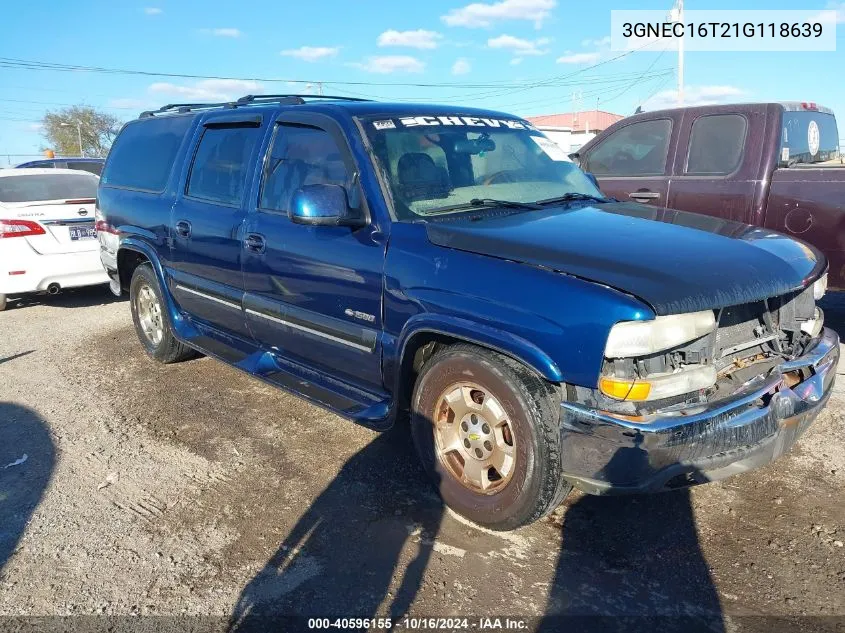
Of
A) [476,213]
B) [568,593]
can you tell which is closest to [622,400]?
[568,593]

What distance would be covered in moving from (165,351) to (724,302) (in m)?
4.36

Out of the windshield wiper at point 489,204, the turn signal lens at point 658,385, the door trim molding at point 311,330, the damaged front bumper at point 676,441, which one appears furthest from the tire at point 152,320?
the turn signal lens at point 658,385

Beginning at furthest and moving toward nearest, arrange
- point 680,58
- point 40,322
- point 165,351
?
point 680,58, point 40,322, point 165,351

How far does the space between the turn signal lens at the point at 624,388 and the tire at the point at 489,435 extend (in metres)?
0.22

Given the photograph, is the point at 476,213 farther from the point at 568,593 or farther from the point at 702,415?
the point at 568,593

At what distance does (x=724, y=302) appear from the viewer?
259 cm

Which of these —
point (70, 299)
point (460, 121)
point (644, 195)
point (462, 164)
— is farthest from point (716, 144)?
point (70, 299)

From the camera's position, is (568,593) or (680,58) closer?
(568,593)

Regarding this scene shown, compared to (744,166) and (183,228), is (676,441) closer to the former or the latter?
(183,228)

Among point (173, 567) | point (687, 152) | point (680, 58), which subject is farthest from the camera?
point (680, 58)

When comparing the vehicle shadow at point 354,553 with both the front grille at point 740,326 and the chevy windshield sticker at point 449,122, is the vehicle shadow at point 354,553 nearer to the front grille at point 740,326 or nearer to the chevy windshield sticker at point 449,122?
the front grille at point 740,326

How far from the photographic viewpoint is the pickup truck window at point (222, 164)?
4.21m

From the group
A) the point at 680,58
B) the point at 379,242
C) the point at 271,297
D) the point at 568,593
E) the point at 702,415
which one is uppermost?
the point at 680,58

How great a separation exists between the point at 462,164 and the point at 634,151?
11.0ft
